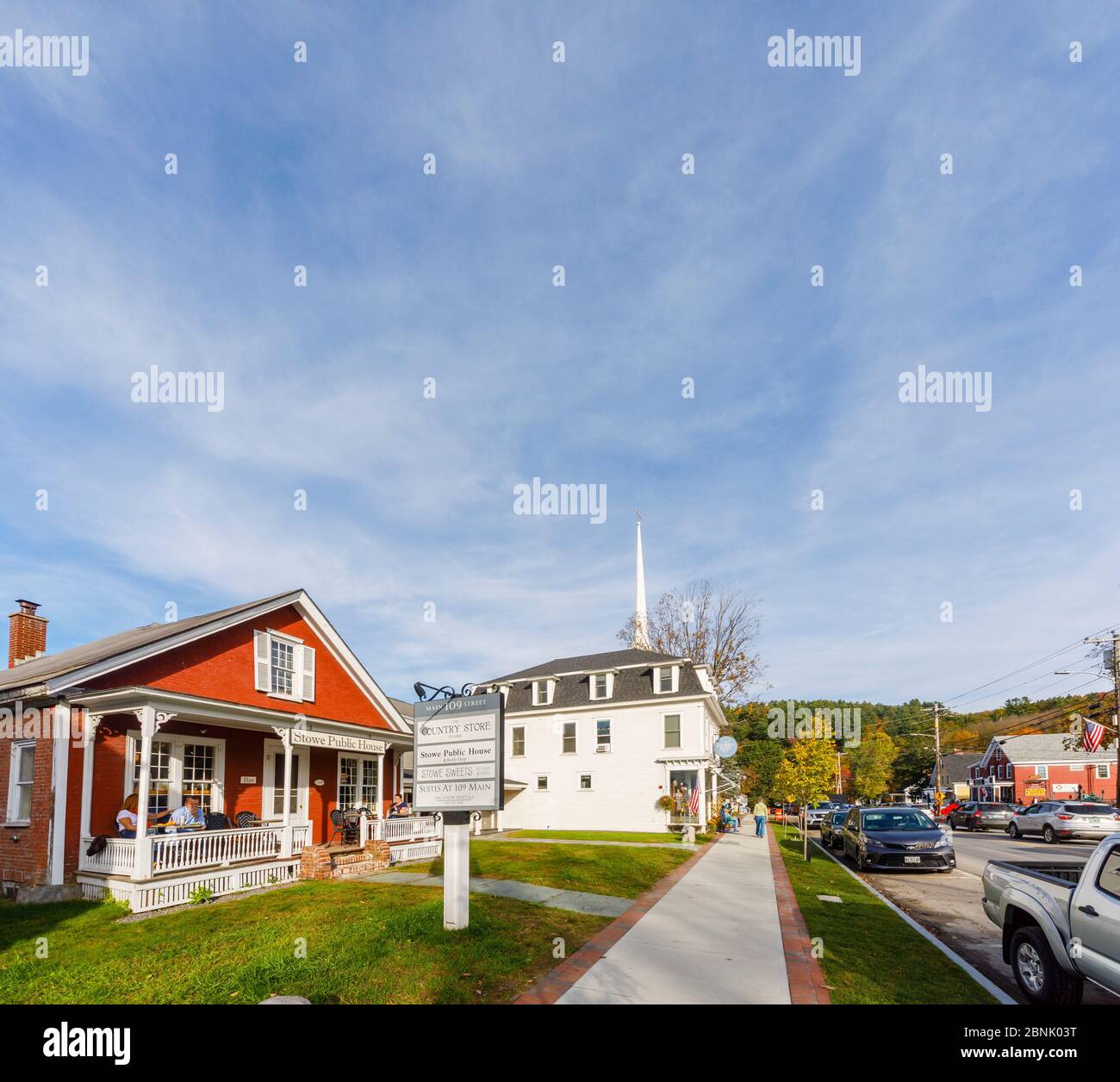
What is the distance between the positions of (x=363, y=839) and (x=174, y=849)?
5.69m

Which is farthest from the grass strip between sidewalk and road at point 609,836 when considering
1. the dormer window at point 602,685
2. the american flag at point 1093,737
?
the american flag at point 1093,737

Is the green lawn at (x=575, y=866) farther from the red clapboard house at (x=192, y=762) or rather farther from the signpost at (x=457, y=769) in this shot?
the signpost at (x=457, y=769)

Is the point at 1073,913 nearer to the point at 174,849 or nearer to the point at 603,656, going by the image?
the point at 174,849

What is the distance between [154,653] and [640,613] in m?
33.8

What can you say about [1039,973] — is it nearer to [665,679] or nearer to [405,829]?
[405,829]

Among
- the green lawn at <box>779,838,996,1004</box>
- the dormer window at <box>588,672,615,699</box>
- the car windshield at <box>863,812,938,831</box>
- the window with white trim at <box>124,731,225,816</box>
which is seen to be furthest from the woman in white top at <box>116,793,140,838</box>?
the dormer window at <box>588,672,615,699</box>

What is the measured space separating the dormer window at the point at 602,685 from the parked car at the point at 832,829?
1031 cm

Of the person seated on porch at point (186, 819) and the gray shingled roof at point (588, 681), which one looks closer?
the person seated on porch at point (186, 819)

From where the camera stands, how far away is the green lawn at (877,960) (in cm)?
720

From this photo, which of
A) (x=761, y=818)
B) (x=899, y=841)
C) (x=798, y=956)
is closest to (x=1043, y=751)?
(x=761, y=818)

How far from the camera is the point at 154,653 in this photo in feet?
49.1

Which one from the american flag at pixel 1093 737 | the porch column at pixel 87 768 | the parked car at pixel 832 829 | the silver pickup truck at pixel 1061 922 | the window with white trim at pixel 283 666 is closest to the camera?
the silver pickup truck at pixel 1061 922

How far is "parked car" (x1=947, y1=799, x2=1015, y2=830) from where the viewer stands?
3553 centimetres
